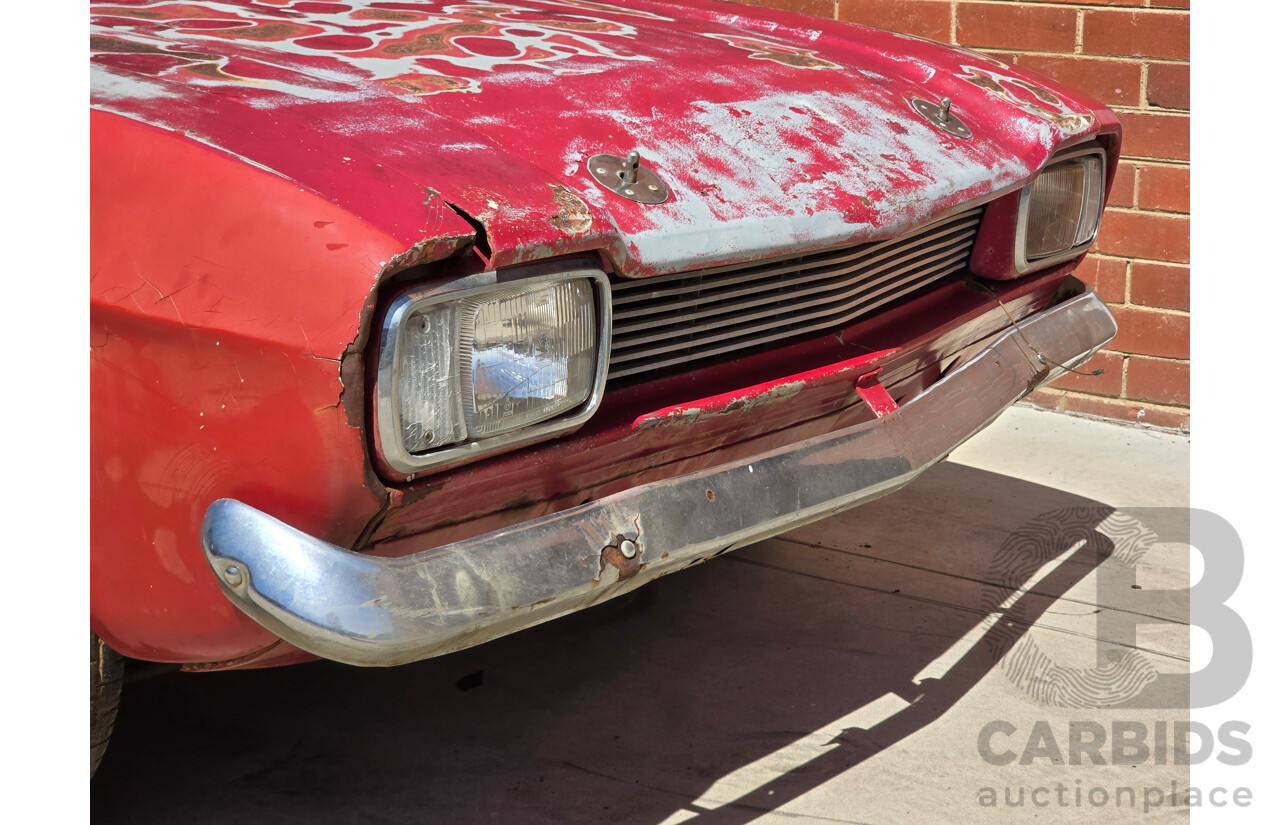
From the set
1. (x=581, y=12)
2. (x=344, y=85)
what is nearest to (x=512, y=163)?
(x=344, y=85)

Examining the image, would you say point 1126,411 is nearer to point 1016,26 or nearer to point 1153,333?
point 1153,333

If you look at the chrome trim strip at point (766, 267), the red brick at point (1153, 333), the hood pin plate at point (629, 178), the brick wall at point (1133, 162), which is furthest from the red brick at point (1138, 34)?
the hood pin plate at point (629, 178)

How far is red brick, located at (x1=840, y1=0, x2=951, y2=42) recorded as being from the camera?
429cm

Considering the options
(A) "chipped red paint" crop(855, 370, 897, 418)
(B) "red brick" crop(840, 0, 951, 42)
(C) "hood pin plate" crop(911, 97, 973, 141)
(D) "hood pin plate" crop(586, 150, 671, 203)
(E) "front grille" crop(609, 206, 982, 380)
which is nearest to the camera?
(D) "hood pin plate" crop(586, 150, 671, 203)

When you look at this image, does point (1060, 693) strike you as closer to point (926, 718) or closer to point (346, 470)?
point (926, 718)

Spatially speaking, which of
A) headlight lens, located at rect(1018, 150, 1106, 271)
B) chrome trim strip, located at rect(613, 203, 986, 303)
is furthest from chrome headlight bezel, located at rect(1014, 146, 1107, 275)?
chrome trim strip, located at rect(613, 203, 986, 303)

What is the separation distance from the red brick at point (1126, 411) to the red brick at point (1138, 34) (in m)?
1.18

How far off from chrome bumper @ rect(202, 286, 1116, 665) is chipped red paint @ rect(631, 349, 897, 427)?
0.09 metres

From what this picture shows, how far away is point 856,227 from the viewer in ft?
6.23

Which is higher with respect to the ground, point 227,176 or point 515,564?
point 227,176

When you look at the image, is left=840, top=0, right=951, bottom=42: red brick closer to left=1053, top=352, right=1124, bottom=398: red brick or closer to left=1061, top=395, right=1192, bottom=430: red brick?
left=1053, top=352, right=1124, bottom=398: red brick

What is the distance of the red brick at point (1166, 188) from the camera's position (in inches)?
156

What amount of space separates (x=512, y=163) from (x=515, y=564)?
1.81 ft

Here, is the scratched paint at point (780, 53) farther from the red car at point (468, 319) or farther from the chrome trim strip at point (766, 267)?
the chrome trim strip at point (766, 267)
